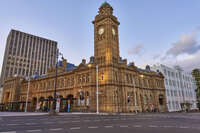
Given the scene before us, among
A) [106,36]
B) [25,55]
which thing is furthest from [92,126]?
[25,55]

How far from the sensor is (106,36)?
52188 mm

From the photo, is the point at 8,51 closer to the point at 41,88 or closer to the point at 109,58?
the point at 41,88

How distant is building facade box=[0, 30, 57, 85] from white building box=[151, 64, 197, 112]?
82889mm

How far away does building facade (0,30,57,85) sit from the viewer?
111 m

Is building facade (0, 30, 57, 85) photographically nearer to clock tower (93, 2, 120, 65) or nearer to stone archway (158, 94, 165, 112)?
clock tower (93, 2, 120, 65)

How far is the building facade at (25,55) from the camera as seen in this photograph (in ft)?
365

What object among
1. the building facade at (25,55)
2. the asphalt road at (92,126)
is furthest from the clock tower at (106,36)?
the building facade at (25,55)

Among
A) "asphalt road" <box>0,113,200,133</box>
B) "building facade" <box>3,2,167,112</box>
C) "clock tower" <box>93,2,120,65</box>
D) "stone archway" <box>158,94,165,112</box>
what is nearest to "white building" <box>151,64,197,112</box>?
"stone archway" <box>158,94,165,112</box>

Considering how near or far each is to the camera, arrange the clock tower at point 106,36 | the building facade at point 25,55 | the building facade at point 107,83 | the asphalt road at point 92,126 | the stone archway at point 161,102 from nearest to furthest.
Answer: the asphalt road at point 92,126 < the building facade at point 107,83 < the clock tower at point 106,36 < the stone archway at point 161,102 < the building facade at point 25,55

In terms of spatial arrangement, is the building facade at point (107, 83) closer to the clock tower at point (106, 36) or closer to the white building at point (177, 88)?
the clock tower at point (106, 36)

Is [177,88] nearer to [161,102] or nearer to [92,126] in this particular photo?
[161,102]

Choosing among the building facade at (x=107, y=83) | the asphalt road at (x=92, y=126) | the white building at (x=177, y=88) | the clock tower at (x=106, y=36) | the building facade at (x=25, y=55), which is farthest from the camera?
the building facade at (x=25, y=55)

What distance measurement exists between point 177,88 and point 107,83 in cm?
4952

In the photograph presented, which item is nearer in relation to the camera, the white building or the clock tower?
the clock tower
